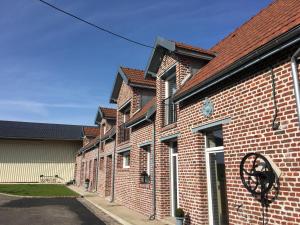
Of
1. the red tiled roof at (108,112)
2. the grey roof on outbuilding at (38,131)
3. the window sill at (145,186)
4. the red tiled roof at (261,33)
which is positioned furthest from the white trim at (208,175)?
the grey roof on outbuilding at (38,131)

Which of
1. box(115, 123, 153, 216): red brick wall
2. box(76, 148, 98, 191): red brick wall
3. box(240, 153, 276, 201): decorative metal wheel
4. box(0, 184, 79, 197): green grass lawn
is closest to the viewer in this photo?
box(240, 153, 276, 201): decorative metal wheel

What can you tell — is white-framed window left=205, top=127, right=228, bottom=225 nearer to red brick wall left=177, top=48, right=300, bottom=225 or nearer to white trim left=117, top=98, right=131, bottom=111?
red brick wall left=177, top=48, right=300, bottom=225

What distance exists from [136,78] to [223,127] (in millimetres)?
8126

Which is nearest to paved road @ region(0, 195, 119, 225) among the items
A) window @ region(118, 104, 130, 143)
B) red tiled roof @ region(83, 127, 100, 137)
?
window @ region(118, 104, 130, 143)

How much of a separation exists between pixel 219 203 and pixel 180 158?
184cm

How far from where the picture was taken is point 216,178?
7535mm

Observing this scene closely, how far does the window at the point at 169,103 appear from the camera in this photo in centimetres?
1034

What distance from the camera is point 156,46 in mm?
10883

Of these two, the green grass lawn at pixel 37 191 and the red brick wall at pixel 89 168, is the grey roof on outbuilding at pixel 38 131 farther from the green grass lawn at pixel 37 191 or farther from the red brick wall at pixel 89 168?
the green grass lawn at pixel 37 191

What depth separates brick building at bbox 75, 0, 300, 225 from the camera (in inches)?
203

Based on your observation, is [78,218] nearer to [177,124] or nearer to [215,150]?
[177,124]

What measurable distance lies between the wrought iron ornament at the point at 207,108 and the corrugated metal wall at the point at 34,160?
1175 inches

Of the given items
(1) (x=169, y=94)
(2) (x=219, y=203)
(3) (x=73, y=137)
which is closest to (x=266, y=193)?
(2) (x=219, y=203)

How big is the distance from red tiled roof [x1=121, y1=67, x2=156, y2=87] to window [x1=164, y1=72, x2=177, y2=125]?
9.92ft
